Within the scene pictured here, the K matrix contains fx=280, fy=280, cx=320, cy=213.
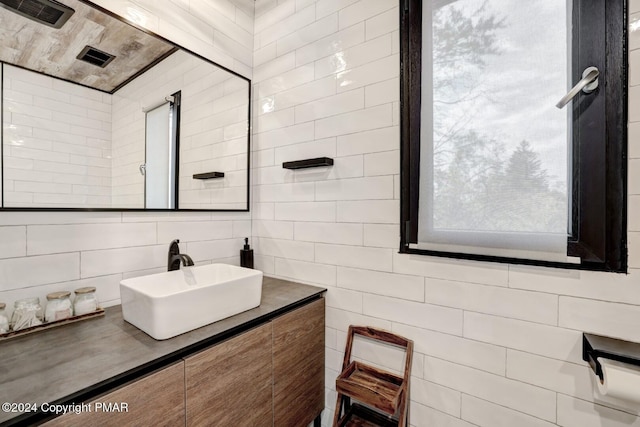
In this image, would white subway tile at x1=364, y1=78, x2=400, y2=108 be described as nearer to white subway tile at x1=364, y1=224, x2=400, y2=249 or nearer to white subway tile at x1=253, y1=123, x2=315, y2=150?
white subway tile at x1=253, y1=123, x2=315, y2=150

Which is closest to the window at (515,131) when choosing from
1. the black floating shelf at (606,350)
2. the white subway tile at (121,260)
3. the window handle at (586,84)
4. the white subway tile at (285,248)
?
the window handle at (586,84)

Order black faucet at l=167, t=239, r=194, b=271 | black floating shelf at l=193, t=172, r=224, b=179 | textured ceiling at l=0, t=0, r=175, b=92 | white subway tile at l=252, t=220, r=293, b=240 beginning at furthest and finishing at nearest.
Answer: white subway tile at l=252, t=220, r=293, b=240 < black floating shelf at l=193, t=172, r=224, b=179 < black faucet at l=167, t=239, r=194, b=271 < textured ceiling at l=0, t=0, r=175, b=92

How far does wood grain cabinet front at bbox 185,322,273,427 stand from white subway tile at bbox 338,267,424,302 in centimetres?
46

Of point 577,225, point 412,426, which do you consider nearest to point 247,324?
point 412,426

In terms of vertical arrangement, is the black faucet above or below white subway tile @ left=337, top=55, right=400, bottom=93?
below

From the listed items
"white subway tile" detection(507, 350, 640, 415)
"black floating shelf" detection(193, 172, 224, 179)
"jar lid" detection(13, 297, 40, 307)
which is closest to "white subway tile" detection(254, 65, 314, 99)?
"black floating shelf" detection(193, 172, 224, 179)

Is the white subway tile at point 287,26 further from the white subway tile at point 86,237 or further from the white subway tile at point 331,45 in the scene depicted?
the white subway tile at point 86,237

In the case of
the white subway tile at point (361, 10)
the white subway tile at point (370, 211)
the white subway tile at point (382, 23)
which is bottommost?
the white subway tile at point (370, 211)

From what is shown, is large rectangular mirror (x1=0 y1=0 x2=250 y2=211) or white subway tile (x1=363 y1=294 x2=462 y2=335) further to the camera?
white subway tile (x1=363 y1=294 x2=462 y2=335)

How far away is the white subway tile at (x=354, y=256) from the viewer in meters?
1.30

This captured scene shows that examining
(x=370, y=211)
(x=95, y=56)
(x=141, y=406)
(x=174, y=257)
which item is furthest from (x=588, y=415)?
(x=95, y=56)

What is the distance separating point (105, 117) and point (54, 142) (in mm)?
218

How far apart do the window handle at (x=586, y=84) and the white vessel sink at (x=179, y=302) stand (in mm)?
1261

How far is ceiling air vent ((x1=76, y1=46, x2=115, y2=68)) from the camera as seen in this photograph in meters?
1.13
